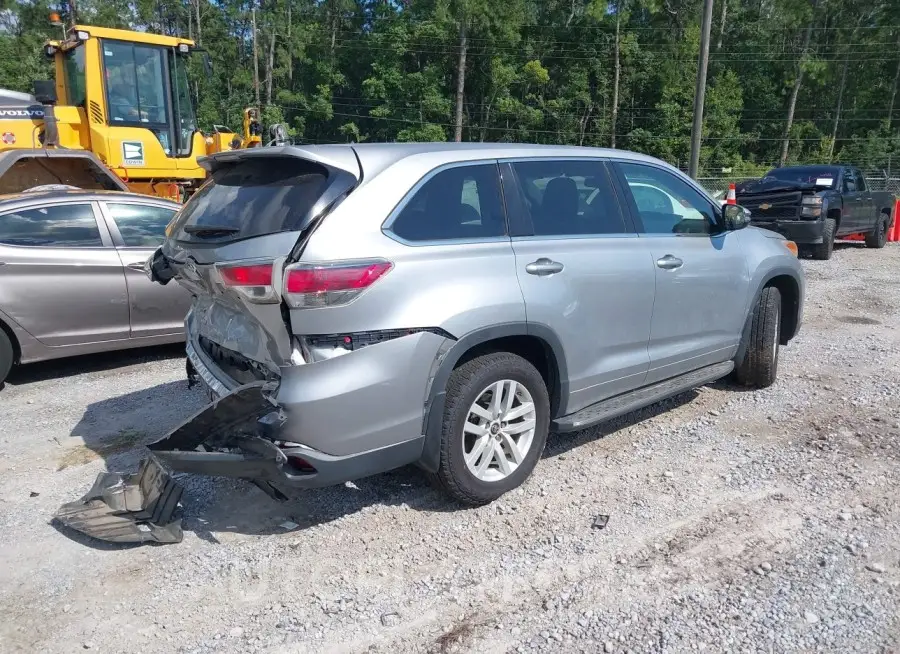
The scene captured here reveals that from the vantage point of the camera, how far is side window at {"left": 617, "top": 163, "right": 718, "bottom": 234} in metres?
4.61

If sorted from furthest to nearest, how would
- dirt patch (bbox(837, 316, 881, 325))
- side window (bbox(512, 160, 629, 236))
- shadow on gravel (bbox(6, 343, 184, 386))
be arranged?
dirt patch (bbox(837, 316, 881, 325)) → shadow on gravel (bbox(6, 343, 184, 386)) → side window (bbox(512, 160, 629, 236))

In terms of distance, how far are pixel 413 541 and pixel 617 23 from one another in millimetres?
47913

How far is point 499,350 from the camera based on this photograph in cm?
379

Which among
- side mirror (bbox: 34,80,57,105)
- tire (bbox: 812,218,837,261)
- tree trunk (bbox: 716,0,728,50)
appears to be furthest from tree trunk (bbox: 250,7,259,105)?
tire (bbox: 812,218,837,261)

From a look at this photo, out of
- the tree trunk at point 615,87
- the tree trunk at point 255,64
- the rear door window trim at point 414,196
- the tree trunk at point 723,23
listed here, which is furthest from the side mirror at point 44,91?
the tree trunk at point 723,23

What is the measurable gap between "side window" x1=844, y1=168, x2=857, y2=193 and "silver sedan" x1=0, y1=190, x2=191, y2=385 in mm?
12734

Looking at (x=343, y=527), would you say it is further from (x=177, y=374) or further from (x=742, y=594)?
(x=177, y=374)

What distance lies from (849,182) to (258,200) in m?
13.9

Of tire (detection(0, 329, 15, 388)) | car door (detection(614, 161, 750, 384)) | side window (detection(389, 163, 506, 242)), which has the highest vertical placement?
side window (detection(389, 163, 506, 242))

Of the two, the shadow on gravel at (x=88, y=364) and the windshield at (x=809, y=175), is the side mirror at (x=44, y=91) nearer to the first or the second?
the shadow on gravel at (x=88, y=364)

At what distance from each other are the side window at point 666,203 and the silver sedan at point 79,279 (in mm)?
4033

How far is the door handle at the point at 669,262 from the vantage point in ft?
14.7

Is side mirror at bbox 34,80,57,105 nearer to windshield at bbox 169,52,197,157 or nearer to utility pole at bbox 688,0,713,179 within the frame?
windshield at bbox 169,52,197,157

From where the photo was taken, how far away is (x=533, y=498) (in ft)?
13.1
